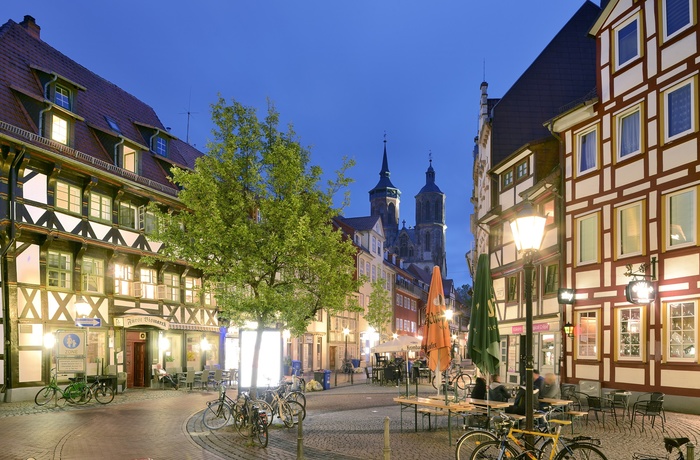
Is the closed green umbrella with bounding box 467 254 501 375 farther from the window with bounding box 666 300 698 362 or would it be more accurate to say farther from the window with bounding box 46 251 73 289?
the window with bounding box 46 251 73 289

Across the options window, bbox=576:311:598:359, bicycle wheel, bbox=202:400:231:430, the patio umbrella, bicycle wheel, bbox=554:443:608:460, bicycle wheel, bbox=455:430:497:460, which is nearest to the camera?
bicycle wheel, bbox=554:443:608:460

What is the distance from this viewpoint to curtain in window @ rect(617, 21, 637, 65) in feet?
77.7

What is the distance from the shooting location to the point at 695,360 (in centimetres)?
2031

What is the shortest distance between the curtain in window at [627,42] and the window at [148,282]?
73.3 ft

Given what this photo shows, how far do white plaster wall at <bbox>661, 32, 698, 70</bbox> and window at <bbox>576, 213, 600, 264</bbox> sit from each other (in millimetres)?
5816

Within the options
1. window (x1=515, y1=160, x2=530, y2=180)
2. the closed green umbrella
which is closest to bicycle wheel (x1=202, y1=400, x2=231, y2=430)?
the closed green umbrella

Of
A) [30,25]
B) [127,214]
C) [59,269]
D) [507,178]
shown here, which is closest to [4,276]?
[59,269]

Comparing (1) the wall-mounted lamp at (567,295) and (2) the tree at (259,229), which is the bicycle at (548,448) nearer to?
(2) the tree at (259,229)

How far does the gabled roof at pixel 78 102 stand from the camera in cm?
2692

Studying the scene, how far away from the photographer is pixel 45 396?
77.8 ft

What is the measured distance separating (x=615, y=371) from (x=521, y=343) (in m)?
9.11

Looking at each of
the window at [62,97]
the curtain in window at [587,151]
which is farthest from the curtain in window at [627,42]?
the window at [62,97]

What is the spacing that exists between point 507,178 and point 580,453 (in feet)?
85.7

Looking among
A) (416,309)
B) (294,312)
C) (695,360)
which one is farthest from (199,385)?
(416,309)
